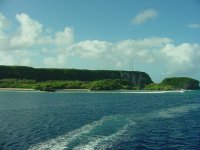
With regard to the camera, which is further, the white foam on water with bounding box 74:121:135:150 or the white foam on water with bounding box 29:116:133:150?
the white foam on water with bounding box 29:116:133:150

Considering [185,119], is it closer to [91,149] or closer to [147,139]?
[147,139]

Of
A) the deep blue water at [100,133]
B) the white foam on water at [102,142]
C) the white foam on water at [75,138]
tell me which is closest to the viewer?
the white foam on water at [102,142]

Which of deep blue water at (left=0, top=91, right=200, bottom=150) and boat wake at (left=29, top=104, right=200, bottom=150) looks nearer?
boat wake at (left=29, top=104, right=200, bottom=150)

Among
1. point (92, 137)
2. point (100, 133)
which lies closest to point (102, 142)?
point (92, 137)

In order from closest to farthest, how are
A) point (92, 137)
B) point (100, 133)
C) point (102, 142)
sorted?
1. point (102, 142)
2. point (92, 137)
3. point (100, 133)

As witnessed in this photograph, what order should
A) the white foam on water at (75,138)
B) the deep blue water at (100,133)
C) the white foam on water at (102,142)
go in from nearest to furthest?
the white foam on water at (102,142), the white foam on water at (75,138), the deep blue water at (100,133)

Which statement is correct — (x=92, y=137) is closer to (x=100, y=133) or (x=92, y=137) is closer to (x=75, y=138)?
(x=75, y=138)

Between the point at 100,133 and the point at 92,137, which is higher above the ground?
the point at 100,133

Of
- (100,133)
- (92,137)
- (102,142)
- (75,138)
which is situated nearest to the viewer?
(102,142)

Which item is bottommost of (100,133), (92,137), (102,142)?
(102,142)

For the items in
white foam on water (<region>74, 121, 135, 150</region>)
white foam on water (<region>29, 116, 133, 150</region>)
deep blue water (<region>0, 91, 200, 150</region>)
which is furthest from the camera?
deep blue water (<region>0, 91, 200, 150</region>)

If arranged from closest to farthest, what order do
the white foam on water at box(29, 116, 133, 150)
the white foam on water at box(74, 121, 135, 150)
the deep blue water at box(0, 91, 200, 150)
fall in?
1. the white foam on water at box(74, 121, 135, 150)
2. the white foam on water at box(29, 116, 133, 150)
3. the deep blue water at box(0, 91, 200, 150)

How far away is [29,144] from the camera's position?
40875 mm

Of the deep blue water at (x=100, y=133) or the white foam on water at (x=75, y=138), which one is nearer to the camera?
the white foam on water at (x=75, y=138)
